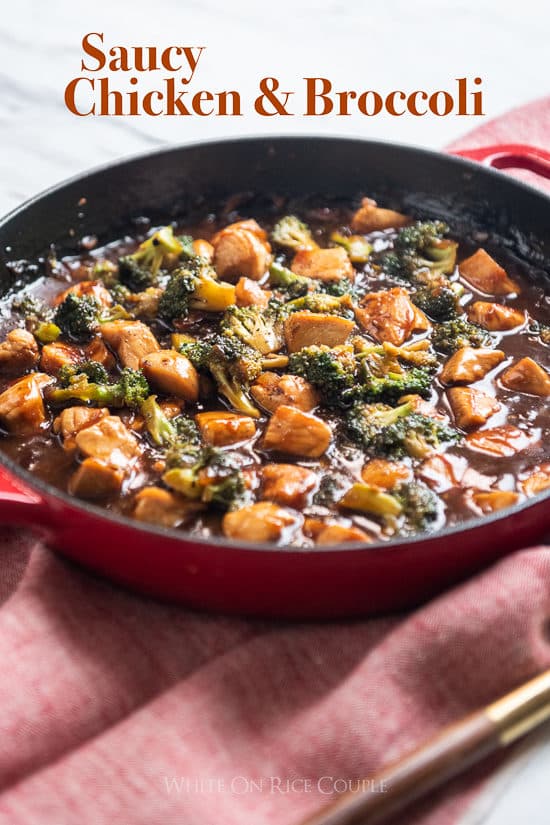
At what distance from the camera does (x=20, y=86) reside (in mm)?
5062

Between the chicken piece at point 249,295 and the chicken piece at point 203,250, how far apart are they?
255 millimetres

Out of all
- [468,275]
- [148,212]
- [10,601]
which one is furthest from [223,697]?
[148,212]

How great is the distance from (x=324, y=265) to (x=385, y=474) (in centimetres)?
109

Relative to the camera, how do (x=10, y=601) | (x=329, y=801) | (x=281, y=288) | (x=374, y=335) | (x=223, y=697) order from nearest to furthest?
(x=329, y=801) → (x=223, y=697) → (x=10, y=601) → (x=374, y=335) → (x=281, y=288)

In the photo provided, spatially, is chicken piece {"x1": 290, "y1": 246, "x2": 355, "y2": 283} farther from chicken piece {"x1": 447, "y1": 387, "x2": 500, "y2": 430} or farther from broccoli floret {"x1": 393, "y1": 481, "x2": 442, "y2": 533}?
broccoli floret {"x1": 393, "y1": 481, "x2": 442, "y2": 533}

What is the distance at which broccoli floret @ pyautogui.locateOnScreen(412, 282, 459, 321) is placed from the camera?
343 centimetres

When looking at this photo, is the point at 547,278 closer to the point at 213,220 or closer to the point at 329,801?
the point at 213,220

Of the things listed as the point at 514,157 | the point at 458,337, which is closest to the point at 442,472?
the point at 458,337

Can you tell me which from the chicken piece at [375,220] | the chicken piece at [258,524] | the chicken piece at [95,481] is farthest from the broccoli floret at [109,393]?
the chicken piece at [375,220]

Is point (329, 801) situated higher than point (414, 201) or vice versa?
point (414, 201)

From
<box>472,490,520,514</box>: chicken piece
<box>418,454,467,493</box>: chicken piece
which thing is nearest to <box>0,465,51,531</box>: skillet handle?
<box>418,454,467,493</box>: chicken piece

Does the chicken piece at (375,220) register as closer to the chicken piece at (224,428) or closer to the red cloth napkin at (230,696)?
the chicken piece at (224,428)

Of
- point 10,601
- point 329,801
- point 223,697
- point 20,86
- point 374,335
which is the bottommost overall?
point 329,801

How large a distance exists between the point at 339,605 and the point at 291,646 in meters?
0.16
